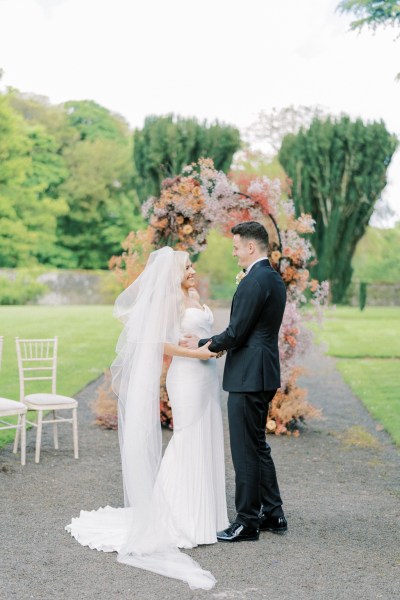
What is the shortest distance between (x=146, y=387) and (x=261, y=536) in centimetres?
124

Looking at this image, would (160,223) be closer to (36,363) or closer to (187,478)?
(187,478)

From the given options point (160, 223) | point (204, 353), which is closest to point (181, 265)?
point (204, 353)

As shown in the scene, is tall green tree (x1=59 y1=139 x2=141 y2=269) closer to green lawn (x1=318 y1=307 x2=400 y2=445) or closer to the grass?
the grass

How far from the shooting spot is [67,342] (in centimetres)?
2194

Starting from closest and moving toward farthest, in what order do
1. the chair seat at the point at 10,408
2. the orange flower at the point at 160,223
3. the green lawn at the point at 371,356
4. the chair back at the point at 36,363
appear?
the chair seat at the point at 10,408, the chair back at the point at 36,363, the orange flower at the point at 160,223, the green lawn at the point at 371,356

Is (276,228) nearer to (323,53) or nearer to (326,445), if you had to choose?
(326,445)

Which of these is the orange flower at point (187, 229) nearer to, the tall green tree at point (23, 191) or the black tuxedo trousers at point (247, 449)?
the black tuxedo trousers at point (247, 449)

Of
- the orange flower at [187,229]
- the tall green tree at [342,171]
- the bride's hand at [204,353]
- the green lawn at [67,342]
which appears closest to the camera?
the bride's hand at [204,353]

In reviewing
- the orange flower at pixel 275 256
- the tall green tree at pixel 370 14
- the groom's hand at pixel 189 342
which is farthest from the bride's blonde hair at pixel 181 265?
the tall green tree at pixel 370 14

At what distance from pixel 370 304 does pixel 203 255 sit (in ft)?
33.0

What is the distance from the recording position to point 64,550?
15.6 feet

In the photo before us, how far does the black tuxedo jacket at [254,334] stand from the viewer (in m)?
4.88

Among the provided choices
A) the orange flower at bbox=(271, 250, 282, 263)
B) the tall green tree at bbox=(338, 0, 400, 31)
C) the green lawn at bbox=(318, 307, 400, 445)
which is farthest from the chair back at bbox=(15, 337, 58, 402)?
the tall green tree at bbox=(338, 0, 400, 31)

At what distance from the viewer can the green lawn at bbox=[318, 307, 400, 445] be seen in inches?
458
